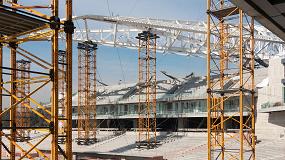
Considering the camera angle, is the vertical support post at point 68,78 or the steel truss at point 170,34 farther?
the steel truss at point 170,34

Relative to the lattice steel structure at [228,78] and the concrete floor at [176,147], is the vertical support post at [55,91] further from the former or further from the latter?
the concrete floor at [176,147]

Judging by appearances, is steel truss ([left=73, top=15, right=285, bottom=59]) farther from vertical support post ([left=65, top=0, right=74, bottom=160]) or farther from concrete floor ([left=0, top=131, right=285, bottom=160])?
vertical support post ([left=65, top=0, right=74, bottom=160])

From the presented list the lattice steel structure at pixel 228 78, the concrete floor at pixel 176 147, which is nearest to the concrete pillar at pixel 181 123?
the concrete floor at pixel 176 147

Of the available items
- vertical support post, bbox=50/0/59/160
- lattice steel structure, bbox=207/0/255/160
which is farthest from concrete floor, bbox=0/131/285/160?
vertical support post, bbox=50/0/59/160

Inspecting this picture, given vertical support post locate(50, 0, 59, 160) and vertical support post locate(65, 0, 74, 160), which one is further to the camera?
vertical support post locate(65, 0, 74, 160)

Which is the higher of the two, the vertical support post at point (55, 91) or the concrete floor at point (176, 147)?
the vertical support post at point (55, 91)

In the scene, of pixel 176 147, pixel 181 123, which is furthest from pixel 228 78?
→ pixel 181 123

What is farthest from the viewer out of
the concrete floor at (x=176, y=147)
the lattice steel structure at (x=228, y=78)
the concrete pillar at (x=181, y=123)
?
the concrete pillar at (x=181, y=123)

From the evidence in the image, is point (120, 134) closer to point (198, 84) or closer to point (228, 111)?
point (198, 84)

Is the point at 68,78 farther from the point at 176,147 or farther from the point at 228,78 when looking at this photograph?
the point at 176,147

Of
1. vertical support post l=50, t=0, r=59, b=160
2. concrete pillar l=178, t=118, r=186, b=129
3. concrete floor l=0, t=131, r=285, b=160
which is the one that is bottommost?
concrete floor l=0, t=131, r=285, b=160

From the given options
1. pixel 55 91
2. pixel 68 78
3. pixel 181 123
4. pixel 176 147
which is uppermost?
pixel 68 78

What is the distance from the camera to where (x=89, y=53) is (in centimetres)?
6631

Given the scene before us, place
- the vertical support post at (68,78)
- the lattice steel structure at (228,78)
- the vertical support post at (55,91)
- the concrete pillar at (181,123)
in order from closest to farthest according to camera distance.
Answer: the vertical support post at (55,91), the vertical support post at (68,78), the lattice steel structure at (228,78), the concrete pillar at (181,123)
